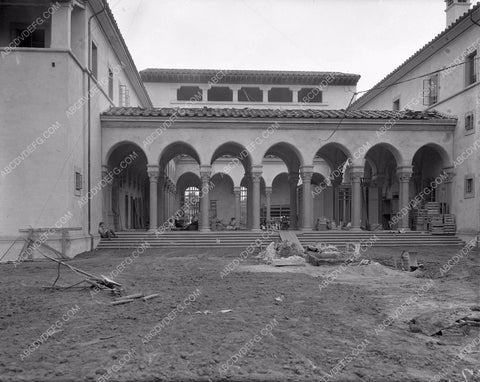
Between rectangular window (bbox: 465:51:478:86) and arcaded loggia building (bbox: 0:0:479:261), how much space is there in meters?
1.71

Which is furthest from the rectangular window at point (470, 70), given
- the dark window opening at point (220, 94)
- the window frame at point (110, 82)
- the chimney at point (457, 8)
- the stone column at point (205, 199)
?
the dark window opening at point (220, 94)

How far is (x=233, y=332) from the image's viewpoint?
18.9 feet

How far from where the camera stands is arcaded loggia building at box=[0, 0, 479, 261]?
1380 cm

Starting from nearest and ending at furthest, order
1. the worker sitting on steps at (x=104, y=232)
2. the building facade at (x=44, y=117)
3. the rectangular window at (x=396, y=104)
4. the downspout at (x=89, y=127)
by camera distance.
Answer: the building facade at (x=44, y=117) → the downspout at (x=89, y=127) → the worker sitting on steps at (x=104, y=232) → the rectangular window at (x=396, y=104)

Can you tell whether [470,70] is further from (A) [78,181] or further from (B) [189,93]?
(B) [189,93]

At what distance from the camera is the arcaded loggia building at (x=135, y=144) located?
45.3ft

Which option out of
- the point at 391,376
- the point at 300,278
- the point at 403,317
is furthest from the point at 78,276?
the point at 391,376

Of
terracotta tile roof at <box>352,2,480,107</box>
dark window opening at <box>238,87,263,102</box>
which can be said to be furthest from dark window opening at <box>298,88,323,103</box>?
terracotta tile roof at <box>352,2,480,107</box>

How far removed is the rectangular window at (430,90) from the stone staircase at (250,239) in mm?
7514

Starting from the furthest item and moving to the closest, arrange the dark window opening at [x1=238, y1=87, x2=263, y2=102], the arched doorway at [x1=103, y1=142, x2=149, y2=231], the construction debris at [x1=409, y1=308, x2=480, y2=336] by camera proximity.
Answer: the dark window opening at [x1=238, y1=87, x2=263, y2=102], the arched doorway at [x1=103, y1=142, x2=149, y2=231], the construction debris at [x1=409, y1=308, x2=480, y2=336]

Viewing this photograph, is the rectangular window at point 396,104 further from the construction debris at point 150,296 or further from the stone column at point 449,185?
the construction debris at point 150,296

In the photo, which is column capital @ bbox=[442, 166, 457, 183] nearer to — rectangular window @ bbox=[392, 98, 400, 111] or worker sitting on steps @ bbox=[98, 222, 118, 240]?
rectangular window @ bbox=[392, 98, 400, 111]

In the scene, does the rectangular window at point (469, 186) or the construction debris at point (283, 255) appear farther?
the rectangular window at point (469, 186)

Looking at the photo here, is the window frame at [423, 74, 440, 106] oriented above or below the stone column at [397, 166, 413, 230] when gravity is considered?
above
